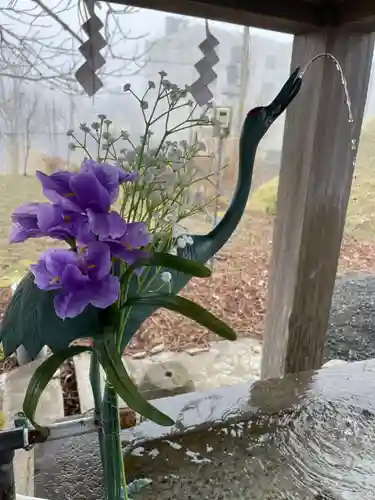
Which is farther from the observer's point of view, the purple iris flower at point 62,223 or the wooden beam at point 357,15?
the wooden beam at point 357,15

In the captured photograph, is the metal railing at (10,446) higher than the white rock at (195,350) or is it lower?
higher

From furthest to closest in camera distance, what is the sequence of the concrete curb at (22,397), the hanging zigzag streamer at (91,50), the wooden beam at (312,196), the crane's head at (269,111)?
the concrete curb at (22,397) → the wooden beam at (312,196) → the hanging zigzag streamer at (91,50) → the crane's head at (269,111)

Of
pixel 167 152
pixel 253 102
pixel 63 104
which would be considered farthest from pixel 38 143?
pixel 167 152

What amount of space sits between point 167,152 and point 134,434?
645 millimetres

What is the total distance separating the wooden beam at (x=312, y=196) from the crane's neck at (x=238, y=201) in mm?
666

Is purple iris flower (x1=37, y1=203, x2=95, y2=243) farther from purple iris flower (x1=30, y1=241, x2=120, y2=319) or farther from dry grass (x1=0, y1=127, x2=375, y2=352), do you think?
dry grass (x1=0, y1=127, x2=375, y2=352)

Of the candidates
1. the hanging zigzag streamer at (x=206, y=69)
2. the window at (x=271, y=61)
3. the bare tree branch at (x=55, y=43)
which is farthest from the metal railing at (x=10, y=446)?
the window at (x=271, y=61)

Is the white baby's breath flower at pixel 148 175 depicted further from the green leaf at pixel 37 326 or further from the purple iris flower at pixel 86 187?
the green leaf at pixel 37 326

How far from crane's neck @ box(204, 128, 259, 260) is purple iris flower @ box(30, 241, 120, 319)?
12.6 inches

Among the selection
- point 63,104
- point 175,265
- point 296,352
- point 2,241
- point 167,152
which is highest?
point 63,104

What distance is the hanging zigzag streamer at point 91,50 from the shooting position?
4.27 feet

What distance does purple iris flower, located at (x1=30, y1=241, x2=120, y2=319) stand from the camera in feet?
1.82

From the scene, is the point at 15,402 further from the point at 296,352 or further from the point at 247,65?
the point at 247,65

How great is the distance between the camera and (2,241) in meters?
1.54
